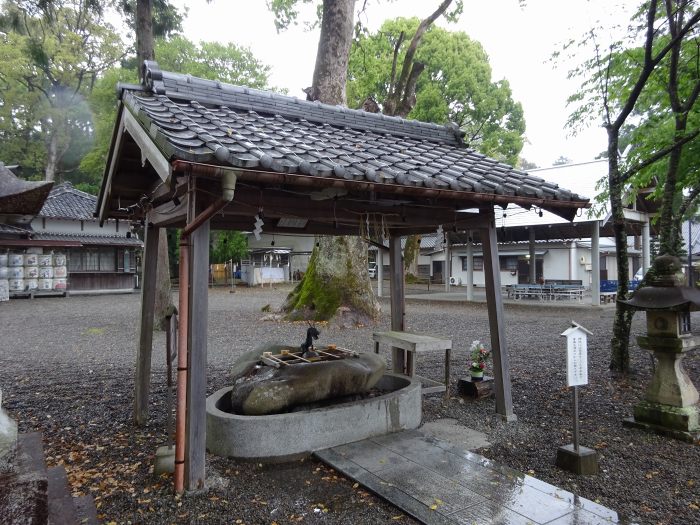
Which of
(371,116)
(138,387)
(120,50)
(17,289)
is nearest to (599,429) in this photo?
(371,116)

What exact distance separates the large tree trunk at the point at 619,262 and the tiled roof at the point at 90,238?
23.3 meters

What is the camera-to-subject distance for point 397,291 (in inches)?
278

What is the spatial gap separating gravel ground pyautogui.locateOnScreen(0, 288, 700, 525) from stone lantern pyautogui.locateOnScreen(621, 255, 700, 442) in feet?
0.77

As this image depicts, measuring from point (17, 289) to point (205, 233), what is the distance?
79.3 feet

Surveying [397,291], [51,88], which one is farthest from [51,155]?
[397,291]

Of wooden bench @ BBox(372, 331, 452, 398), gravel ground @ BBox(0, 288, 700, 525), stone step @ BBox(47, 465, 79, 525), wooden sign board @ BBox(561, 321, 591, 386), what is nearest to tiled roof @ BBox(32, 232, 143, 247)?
gravel ground @ BBox(0, 288, 700, 525)

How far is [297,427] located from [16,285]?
24.1m

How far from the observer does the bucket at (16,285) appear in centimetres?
2227

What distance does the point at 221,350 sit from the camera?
10016 mm

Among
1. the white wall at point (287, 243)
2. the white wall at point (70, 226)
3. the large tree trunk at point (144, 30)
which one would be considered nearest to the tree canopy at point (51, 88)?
the white wall at point (70, 226)

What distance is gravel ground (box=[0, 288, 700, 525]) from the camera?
345 centimetres

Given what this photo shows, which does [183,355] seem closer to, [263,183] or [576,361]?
[263,183]

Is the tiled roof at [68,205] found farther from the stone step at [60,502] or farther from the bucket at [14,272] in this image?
the stone step at [60,502]

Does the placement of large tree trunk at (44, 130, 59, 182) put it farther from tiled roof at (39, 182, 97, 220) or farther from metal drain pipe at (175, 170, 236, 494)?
metal drain pipe at (175, 170, 236, 494)
